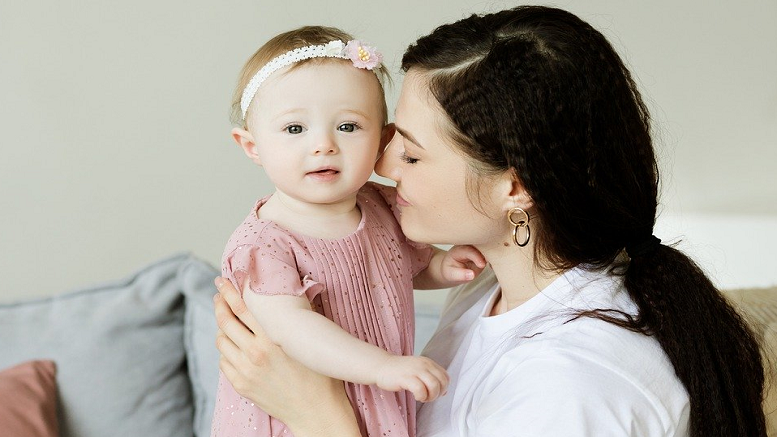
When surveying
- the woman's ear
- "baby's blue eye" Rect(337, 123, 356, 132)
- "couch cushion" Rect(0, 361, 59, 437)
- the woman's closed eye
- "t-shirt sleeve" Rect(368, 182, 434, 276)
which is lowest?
"couch cushion" Rect(0, 361, 59, 437)

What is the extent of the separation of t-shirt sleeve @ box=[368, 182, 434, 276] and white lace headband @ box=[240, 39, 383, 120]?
278mm

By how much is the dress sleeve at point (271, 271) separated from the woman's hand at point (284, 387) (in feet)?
0.35

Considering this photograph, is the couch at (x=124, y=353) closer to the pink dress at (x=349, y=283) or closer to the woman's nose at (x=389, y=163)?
the pink dress at (x=349, y=283)

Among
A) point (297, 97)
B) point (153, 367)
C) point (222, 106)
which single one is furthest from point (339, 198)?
point (222, 106)

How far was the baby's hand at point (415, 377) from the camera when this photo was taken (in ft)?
4.02

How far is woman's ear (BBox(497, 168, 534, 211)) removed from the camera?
1.39m

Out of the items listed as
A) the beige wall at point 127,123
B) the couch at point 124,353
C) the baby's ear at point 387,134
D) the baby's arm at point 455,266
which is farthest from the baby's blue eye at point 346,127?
the beige wall at point 127,123

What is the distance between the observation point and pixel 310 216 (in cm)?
147

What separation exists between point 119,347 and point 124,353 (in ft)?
0.06

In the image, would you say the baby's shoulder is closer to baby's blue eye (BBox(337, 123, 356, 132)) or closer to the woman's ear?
baby's blue eye (BBox(337, 123, 356, 132))

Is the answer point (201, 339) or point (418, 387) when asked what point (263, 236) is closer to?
point (418, 387)

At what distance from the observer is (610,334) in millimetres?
1293

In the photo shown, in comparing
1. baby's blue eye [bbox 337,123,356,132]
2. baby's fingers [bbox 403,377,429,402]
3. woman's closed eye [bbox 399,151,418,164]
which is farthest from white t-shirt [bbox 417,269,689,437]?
baby's blue eye [bbox 337,123,356,132]

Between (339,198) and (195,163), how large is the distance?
1.25 metres
